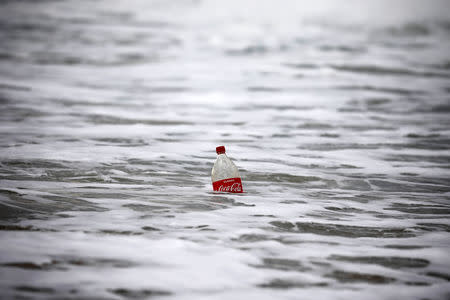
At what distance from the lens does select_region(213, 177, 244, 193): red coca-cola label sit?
387 cm

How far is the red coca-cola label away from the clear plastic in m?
0.04

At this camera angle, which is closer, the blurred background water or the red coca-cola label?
the blurred background water

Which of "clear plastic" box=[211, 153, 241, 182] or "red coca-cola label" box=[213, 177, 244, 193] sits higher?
"clear plastic" box=[211, 153, 241, 182]

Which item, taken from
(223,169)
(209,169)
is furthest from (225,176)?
(209,169)

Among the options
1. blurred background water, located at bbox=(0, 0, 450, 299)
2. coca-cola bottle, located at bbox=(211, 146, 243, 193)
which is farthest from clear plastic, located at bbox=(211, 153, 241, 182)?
blurred background water, located at bbox=(0, 0, 450, 299)

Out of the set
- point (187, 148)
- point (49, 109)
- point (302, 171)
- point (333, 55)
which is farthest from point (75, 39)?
point (302, 171)

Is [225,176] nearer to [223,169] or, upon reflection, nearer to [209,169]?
[223,169]

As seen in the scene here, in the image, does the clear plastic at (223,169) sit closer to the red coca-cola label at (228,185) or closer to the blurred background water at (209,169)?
the red coca-cola label at (228,185)

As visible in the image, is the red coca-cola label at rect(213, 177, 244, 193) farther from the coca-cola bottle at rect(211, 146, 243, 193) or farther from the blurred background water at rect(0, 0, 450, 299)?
the blurred background water at rect(0, 0, 450, 299)

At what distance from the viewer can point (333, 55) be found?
13219 mm

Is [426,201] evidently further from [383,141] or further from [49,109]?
[49,109]

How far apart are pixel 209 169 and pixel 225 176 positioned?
2.52 ft

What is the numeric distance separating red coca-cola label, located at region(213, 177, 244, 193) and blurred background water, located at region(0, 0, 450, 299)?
100mm

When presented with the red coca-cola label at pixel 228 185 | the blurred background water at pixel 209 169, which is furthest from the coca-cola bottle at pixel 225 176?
the blurred background water at pixel 209 169
